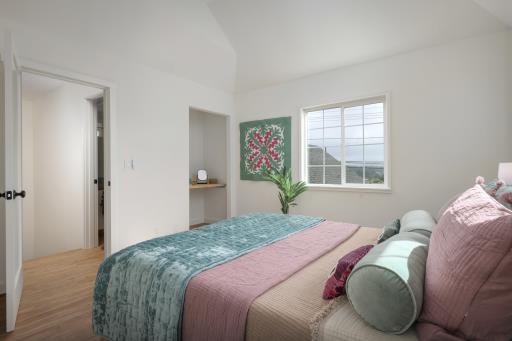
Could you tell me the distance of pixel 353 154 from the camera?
374 centimetres

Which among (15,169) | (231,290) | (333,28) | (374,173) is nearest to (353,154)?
(374,173)

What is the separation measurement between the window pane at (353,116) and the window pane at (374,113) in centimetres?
6

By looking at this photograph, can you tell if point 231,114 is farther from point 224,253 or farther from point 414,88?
point 224,253

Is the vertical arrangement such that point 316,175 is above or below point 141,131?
below

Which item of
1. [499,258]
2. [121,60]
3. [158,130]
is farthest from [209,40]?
[499,258]

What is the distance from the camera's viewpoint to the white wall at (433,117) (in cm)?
278

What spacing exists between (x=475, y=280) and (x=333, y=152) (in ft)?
10.7

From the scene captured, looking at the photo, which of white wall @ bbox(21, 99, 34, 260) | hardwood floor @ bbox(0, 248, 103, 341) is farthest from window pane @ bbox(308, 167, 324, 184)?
white wall @ bbox(21, 99, 34, 260)

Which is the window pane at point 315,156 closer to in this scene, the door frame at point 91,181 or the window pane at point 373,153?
the window pane at point 373,153

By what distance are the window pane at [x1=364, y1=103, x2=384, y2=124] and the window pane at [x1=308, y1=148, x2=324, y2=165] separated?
756mm

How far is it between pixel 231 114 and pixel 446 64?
305 cm

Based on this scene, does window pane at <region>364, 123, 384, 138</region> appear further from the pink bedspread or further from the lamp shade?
the pink bedspread

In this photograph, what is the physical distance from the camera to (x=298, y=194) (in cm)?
403

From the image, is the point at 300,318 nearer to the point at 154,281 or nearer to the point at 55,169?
the point at 154,281
